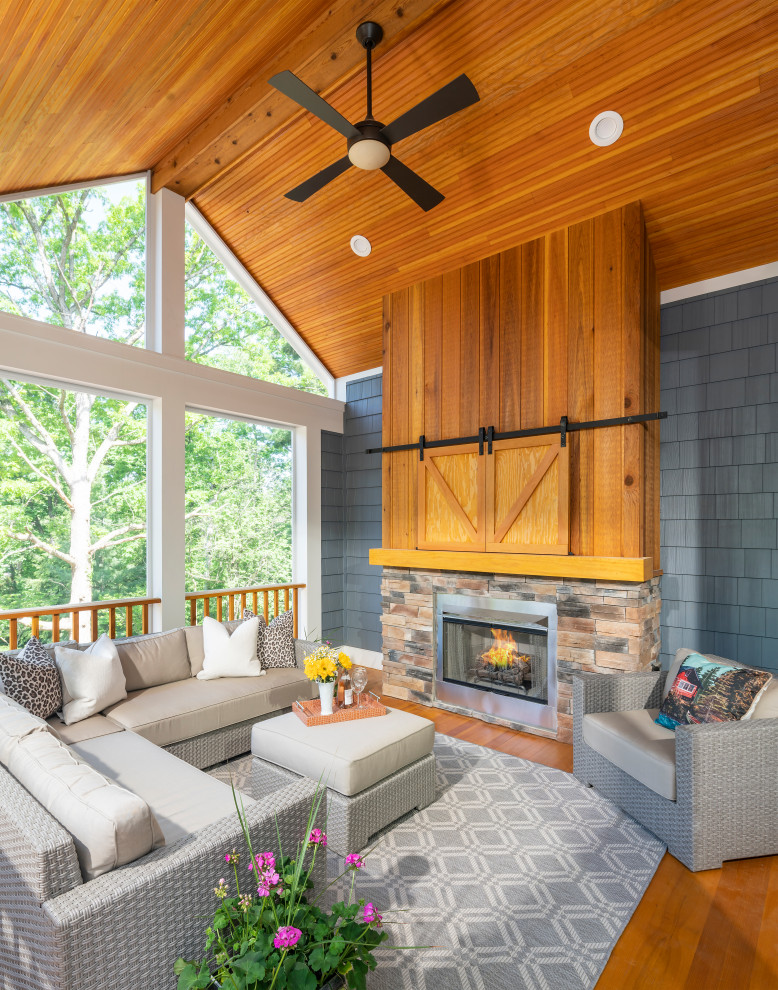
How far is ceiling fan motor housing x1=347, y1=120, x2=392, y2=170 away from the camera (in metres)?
2.73

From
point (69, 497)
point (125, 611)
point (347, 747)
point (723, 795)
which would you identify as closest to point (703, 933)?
point (723, 795)

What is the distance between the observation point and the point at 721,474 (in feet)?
13.5

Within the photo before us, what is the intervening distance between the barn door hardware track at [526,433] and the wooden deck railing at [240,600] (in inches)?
78.6

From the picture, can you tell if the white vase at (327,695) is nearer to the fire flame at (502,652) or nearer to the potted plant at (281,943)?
the potted plant at (281,943)

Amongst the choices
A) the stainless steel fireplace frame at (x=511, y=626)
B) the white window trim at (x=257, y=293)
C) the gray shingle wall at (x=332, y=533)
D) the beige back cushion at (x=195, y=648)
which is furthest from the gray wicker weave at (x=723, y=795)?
the white window trim at (x=257, y=293)

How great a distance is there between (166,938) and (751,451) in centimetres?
435

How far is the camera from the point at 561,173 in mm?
3719

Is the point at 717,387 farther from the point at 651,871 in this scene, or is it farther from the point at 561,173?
the point at 651,871

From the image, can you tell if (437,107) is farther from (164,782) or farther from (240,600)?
(240,600)

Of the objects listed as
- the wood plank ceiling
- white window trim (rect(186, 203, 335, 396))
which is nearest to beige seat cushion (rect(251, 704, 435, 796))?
the wood plank ceiling

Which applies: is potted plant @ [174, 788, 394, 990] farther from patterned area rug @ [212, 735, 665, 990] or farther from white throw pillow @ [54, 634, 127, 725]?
white throw pillow @ [54, 634, 127, 725]

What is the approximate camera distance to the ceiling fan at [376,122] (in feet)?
8.24

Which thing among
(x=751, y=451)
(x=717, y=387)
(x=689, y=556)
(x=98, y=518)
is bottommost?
(x=689, y=556)

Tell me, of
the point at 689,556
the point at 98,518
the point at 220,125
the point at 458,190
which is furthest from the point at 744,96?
the point at 98,518
